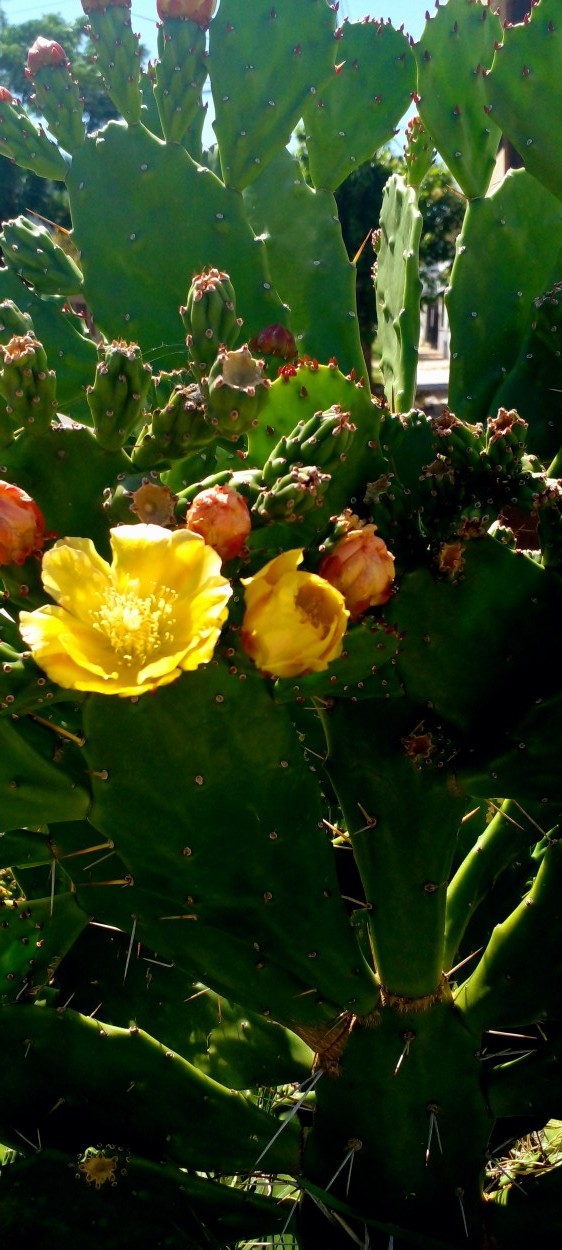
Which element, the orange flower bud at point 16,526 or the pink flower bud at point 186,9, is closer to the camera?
the orange flower bud at point 16,526

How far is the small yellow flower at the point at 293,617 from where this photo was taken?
2.88 feet

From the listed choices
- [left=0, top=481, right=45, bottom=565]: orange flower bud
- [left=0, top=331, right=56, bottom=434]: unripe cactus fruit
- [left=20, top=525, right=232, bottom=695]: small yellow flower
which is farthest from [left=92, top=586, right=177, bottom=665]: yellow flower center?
[left=0, top=331, right=56, bottom=434]: unripe cactus fruit

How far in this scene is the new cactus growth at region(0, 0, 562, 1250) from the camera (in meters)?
0.93

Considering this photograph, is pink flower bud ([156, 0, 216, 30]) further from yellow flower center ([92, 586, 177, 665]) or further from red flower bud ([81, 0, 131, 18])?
yellow flower center ([92, 586, 177, 665])

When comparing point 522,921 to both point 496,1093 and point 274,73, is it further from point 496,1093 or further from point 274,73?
point 274,73

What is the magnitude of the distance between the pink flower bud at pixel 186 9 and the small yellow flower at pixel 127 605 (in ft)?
3.15

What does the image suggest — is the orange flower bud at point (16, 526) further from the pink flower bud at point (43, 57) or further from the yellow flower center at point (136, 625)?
the pink flower bud at point (43, 57)

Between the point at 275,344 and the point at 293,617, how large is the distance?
0.56 metres

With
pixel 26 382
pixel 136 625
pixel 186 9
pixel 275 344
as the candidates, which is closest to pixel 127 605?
pixel 136 625

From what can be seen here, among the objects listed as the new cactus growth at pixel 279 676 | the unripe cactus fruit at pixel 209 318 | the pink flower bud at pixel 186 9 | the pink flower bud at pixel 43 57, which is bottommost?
the new cactus growth at pixel 279 676

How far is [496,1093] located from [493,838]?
1.03ft

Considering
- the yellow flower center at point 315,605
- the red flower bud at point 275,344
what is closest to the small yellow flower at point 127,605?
the yellow flower center at point 315,605

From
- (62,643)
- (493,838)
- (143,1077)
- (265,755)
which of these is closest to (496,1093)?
(493,838)

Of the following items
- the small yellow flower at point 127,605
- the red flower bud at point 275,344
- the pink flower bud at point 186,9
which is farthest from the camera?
the pink flower bud at point 186,9
